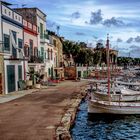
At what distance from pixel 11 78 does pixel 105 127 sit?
21.0 meters

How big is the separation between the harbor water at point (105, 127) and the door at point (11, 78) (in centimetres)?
1292

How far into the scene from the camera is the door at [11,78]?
4525 centimetres

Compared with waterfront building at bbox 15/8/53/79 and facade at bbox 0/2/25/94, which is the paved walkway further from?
waterfront building at bbox 15/8/53/79

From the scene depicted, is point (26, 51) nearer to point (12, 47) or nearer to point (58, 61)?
point (12, 47)

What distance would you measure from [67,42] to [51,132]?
98.0 m

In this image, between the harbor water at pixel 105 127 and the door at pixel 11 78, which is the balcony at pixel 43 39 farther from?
the harbor water at pixel 105 127

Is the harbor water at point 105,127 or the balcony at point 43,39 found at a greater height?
the balcony at point 43,39

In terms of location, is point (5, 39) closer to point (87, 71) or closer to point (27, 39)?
point (27, 39)

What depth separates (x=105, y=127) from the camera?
92.1 ft

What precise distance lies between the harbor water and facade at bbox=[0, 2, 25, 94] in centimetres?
1295

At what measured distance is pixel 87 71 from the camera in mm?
96750

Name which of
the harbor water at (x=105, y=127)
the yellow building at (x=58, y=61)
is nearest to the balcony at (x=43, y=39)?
the yellow building at (x=58, y=61)

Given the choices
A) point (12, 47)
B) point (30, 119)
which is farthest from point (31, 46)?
point (30, 119)

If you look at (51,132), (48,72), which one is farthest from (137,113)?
(48,72)
